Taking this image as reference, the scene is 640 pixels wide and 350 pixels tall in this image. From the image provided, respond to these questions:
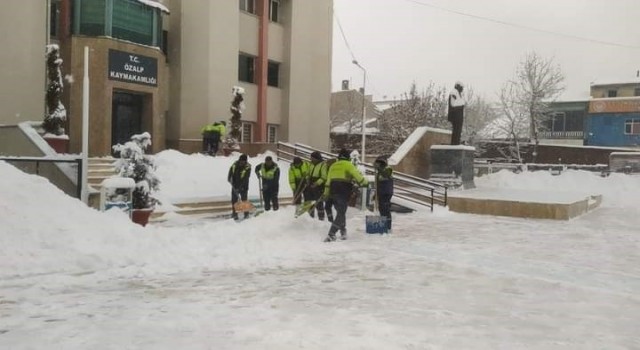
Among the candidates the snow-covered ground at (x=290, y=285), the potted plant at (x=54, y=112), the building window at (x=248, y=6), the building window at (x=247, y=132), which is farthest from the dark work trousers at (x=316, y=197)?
the building window at (x=248, y=6)

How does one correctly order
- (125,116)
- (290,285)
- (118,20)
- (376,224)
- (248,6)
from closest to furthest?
(290,285)
(376,224)
(118,20)
(125,116)
(248,6)

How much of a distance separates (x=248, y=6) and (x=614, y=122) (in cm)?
4164

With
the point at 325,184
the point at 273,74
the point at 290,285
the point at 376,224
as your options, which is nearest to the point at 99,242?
the point at 290,285

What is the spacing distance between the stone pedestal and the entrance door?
11.6 meters

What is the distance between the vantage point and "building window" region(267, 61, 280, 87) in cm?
2913

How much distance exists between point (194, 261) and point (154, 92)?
1432 cm

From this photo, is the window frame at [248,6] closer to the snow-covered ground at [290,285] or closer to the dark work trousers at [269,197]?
the dark work trousers at [269,197]

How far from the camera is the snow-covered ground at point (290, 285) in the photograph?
5.36 metres

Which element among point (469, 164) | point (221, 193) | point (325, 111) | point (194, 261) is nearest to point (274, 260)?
point (194, 261)

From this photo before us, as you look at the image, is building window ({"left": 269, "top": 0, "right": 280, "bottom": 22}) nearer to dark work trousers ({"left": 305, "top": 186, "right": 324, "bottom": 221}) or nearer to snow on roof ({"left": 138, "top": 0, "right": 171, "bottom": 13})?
snow on roof ({"left": 138, "top": 0, "right": 171, "bottom": 13})

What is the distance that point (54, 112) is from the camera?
16453 mm

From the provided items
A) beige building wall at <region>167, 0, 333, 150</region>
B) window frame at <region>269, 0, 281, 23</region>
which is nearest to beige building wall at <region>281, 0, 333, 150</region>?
beige building wall at <region>167, 0, 333, 150</region>

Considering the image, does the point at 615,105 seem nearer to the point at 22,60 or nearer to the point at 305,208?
the point at 305,208

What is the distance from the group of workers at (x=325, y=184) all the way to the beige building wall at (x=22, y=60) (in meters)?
8.82
